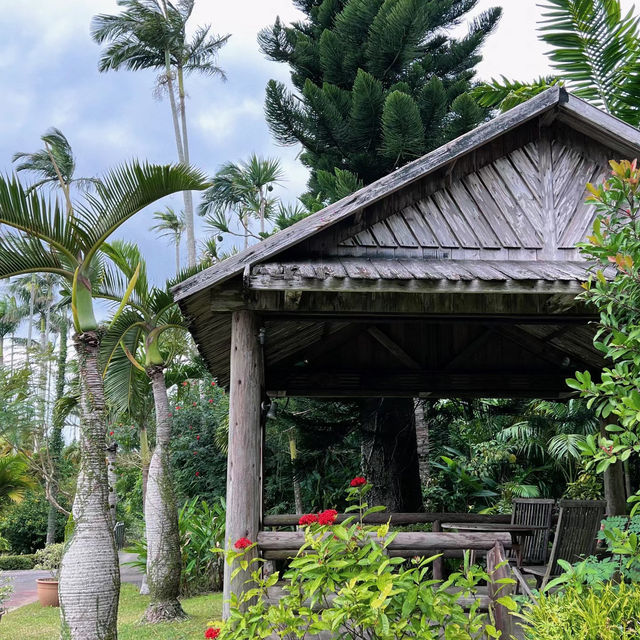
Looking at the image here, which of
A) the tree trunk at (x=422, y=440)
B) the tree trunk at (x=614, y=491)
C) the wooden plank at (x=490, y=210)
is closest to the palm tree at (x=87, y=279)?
the wooden plank at (x=490, y=210)

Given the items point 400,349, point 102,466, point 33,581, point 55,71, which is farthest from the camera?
point 55,71

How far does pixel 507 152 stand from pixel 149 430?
1594 cm

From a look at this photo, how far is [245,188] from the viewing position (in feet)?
60.3

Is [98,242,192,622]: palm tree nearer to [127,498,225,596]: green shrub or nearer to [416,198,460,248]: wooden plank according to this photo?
[127,498,225,596]: green shrub

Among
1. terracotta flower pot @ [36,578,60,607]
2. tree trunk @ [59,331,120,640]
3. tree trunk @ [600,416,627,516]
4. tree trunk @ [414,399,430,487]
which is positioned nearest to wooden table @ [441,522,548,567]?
tree trunk @ [600,416,627,516]

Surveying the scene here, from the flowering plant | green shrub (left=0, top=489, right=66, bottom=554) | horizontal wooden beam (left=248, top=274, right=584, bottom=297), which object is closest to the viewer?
the flowering plant

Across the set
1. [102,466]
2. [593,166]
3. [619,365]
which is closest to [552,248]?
[593,166]

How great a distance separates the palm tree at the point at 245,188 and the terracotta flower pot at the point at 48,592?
26.9ft

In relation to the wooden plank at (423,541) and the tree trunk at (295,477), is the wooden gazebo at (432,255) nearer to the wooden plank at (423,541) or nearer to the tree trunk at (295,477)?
the wooden plank at (423,541)

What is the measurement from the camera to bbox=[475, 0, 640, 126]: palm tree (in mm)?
8867

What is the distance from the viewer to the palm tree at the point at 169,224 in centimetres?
2681

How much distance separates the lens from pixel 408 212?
210 inches

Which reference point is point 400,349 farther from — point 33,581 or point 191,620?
point 33,581

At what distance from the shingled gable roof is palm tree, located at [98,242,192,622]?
4.53 m
